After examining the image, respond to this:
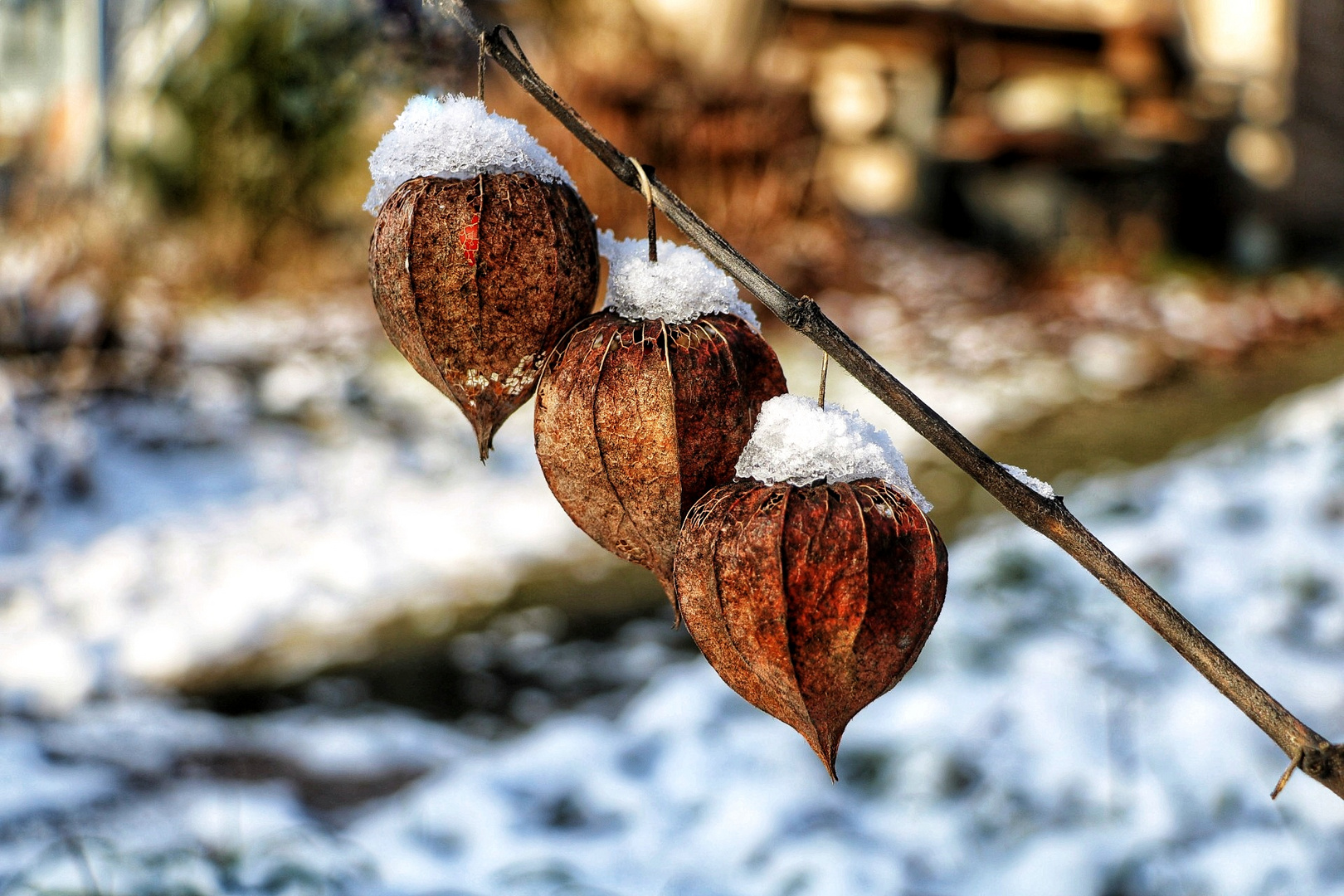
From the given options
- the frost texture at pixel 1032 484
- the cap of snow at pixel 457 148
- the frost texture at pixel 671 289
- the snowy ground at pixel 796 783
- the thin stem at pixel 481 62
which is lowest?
the snowy ground at pixel 796 783

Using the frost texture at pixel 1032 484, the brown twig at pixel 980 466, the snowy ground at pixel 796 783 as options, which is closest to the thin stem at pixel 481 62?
the brown twig at pixel 980 466

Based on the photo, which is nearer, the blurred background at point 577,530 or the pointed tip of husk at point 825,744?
the pointed tip of husk at point 825,744

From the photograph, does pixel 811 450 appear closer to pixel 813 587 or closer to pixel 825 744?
pixel 813 587

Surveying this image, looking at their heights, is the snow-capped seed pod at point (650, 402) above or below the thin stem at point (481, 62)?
below

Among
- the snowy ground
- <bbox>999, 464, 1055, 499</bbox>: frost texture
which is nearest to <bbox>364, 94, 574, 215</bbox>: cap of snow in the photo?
<bbox>999, 464, 1055, 499</bbox>: frost texture

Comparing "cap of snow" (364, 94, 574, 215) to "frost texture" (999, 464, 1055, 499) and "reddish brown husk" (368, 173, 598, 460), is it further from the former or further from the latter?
"frost texture" (999, 464, 1055, 499)

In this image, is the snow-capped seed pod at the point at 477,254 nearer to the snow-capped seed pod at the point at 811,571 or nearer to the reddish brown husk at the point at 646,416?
the reddish brown husk at the point at 646,416
